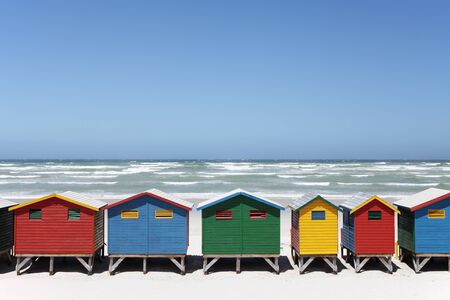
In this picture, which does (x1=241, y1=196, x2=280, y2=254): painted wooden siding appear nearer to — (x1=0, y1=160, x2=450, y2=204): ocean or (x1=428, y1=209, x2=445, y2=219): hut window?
(x1=428, y1=209, x2=445, y2=219): hut window

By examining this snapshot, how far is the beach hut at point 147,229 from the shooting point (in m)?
16.6

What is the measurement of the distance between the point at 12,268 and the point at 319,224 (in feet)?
41.4

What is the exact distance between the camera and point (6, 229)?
56.9 feet

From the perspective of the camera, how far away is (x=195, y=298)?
46.6 feet

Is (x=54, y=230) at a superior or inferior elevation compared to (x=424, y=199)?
inferior

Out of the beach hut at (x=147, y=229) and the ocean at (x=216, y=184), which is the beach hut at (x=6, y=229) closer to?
the beach hut at (x=147, y=229)

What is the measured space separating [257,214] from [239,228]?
2.91ft

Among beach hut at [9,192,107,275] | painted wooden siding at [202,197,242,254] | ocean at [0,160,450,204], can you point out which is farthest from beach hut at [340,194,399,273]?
ocean at [0,160,450,204]

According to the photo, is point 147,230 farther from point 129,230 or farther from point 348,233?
point 348,233

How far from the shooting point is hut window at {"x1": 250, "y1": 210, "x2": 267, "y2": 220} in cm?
1669

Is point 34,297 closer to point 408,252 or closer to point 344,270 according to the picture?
point 344,270

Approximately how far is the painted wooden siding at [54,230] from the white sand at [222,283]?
113cm

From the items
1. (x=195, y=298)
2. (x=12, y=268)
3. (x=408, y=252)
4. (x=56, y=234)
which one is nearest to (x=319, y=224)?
(x=408, y=252)

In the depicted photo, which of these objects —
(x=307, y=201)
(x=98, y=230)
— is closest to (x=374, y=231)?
(x=307, y=201)
